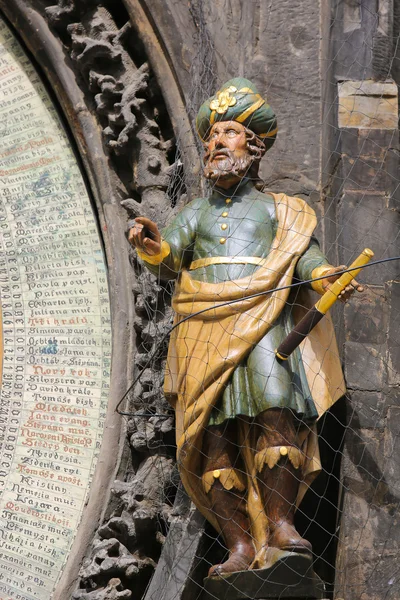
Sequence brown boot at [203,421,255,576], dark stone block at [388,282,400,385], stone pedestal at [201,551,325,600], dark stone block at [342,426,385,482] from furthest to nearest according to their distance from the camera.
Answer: dark stone block at [388,282,400,385]
dark stone block at [342,426,385,482]
brown boot at [203,421,255,576]
stone pedestal at [201,551,325,600]

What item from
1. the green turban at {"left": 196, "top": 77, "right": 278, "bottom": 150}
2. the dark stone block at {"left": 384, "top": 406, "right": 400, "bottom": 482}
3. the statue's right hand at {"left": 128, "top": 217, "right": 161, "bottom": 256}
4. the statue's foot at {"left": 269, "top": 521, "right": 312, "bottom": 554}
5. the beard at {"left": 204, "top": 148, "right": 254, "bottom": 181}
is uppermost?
the green turban at {"left": 196, "top": 77, "right": 278, "bottom": 150}

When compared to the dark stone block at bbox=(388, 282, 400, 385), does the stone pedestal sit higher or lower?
lower

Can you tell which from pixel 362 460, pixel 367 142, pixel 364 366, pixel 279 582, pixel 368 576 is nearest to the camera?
pixel 279 582

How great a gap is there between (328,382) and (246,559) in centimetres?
71

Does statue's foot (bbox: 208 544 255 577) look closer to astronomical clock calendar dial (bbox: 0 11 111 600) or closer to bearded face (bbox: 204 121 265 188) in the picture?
astronomical clock calendar dial (bbox: 0 11 111 600)

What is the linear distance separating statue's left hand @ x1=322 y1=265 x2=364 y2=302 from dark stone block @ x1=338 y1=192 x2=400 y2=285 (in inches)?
24.3

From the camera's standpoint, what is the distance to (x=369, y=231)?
5.99m

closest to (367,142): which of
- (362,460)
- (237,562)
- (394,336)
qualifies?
(394,336)

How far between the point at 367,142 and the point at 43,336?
1578 mm

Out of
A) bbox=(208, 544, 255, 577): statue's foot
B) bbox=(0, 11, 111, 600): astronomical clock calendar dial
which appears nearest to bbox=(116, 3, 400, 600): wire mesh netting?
bbox=(208, 544, 255, 577): statue's foot

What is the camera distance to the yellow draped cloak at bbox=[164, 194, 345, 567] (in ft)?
17.6

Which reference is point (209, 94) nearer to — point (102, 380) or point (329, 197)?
point (329, 197)

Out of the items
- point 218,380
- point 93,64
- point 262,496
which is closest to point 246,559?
point 262,496

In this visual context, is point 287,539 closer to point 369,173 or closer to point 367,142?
point 369,173
